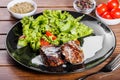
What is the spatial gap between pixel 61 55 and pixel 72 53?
0.15 feet

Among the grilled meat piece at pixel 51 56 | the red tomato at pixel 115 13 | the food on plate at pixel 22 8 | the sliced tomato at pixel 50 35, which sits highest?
the red tomato at pixel 115 13

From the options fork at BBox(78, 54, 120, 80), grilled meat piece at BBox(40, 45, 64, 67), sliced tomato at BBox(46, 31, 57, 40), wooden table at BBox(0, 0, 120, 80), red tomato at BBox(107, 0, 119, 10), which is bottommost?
wooden table at BBox(0, 0, 120, 80)

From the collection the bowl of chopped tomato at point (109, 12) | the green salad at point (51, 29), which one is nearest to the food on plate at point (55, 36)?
the green salad at point (51, 29)

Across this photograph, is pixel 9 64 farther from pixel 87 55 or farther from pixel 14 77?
pixel 87 55

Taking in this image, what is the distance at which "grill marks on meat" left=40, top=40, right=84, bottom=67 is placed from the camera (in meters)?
1.20

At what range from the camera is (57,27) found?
4.56 feet

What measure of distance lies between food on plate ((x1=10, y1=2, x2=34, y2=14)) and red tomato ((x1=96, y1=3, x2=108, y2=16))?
348 millimetres

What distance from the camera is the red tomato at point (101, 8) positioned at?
153cm

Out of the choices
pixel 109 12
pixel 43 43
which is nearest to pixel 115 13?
pixel 109 12

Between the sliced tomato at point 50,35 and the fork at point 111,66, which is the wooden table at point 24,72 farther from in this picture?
the sliced tomato at point 50,35

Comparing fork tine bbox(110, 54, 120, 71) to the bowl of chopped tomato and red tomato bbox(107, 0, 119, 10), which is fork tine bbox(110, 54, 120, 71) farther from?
red tomato bbox(107, 0, 119, 10)

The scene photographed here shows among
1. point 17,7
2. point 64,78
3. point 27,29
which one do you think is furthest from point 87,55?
point 17,7

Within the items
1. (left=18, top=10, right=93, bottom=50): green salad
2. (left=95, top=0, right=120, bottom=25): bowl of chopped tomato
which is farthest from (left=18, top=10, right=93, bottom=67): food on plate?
(left=95, top=0, right=120, bottom=25): bowl of chopped tomato

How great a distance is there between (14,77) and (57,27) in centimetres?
33
